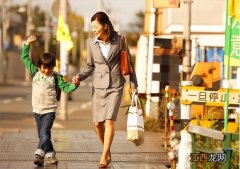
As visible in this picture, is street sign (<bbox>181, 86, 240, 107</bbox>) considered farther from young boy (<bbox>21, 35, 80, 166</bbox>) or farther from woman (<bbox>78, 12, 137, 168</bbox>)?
young boy (<bbox>21, 35, 80, 166</bbox>)

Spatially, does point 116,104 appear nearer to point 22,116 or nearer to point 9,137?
point 9,137

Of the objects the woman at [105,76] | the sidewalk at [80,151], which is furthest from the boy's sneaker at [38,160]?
the woman at [105,76]

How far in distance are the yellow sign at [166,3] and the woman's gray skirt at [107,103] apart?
688 centimetres

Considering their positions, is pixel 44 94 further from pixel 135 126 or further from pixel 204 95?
pixel 204 95

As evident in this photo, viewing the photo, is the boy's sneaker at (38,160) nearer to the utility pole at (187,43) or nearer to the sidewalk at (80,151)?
the sidewalk at (80,151)

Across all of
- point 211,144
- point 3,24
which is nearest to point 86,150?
point 211,144

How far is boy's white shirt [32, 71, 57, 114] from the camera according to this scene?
35.5 feet

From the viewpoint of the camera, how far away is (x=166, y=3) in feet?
56.7

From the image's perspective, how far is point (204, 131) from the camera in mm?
8883

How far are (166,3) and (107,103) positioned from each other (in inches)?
281

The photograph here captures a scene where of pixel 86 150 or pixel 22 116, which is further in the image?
pixel 22 116

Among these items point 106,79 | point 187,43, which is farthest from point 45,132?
point 187,43

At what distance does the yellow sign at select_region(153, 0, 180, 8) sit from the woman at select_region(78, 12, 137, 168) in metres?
6.63

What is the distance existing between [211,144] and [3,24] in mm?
59660
